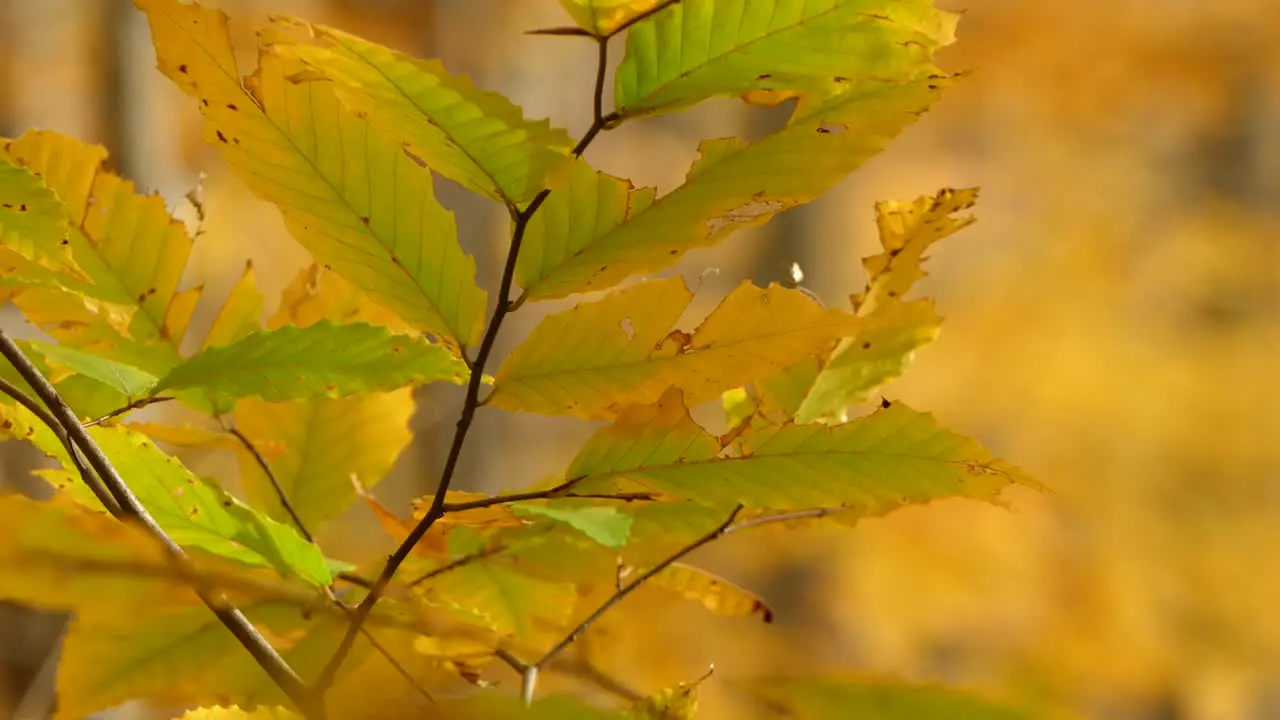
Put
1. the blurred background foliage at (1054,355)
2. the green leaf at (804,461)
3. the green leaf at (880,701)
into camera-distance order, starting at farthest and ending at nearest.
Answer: the blurred background foliage at (1054,355), the green leaf at (804,461), the green leaf at (880,701)

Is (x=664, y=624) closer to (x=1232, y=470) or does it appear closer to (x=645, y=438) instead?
(x=1232, y=470)

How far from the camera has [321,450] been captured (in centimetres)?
53

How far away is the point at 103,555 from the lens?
41cm

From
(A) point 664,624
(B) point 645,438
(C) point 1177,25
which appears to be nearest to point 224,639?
(B) point 645,438

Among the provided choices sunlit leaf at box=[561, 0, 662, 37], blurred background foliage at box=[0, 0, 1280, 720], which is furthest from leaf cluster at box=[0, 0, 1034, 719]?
blurred background foliage at box=[0, 0, 1280, 720]

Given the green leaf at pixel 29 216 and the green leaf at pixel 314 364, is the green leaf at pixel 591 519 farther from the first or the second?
the green leaf at pixel 29 216

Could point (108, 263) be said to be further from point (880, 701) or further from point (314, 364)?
point (880, 701)

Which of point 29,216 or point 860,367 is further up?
point 29,216

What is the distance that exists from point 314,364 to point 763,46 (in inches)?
7.3

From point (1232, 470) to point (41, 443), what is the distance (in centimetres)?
457

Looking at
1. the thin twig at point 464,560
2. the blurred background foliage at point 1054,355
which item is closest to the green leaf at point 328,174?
the thin twig at point 464,560

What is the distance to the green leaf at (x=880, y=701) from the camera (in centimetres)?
24

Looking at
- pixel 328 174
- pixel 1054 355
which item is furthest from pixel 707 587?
pixel 1054 355

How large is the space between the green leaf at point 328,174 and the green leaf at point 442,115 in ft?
0.06
